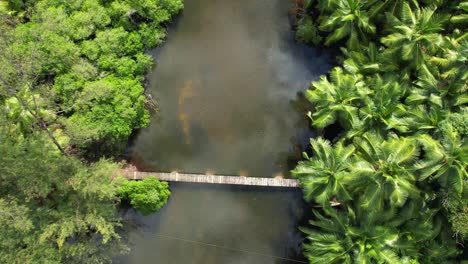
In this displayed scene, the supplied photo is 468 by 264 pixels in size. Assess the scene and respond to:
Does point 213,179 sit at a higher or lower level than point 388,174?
higher

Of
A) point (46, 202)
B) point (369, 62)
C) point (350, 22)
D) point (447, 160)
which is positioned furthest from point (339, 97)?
point (46, 202)

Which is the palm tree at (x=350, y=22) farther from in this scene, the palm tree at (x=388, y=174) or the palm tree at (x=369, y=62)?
the palm tree at (x=388, y=174)

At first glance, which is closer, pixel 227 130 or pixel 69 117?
pixel 69 117

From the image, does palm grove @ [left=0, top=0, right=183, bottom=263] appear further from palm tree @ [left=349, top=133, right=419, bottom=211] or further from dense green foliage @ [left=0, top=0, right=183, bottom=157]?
palm tree @ [left=349, top=133, right=419, bottom=211]

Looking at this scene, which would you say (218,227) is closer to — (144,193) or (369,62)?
(144,193)

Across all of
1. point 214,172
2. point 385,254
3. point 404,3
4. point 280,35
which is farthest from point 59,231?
point 404,3

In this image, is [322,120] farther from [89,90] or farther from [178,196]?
[89,90]
